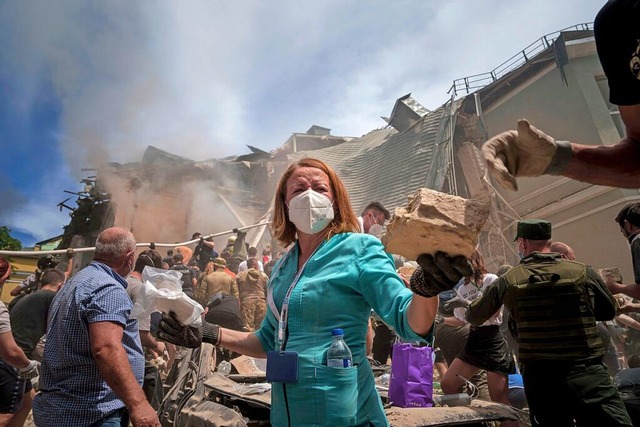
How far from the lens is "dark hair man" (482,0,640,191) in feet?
4.75

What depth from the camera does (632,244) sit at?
135 inches

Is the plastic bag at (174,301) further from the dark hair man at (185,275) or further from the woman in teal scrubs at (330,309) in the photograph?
the dark hair man at (185,275)

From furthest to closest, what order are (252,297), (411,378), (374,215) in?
(252,297) < (374,215) < (411,378)

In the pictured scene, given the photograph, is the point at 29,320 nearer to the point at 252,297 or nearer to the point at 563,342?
the point at 252,297

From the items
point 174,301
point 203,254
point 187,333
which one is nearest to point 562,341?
point 187,333

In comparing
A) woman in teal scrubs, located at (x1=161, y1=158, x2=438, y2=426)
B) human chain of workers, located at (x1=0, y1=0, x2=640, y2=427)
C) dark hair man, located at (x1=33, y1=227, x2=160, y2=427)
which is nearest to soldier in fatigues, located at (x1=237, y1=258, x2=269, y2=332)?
human chain of workers, located at (x1=0, y1=0, x2=640, y2=427)

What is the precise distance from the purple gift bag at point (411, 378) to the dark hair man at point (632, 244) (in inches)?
69.4

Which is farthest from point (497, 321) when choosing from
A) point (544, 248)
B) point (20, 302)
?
point (20, 302)

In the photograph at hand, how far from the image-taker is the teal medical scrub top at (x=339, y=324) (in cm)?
150

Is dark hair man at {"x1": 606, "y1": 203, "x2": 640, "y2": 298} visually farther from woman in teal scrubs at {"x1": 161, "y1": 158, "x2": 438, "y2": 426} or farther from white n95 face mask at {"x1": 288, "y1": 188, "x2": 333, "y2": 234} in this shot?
white n95 face mask at {"x1": 288, "y1": 188, "x2": 333, "y2": 234}

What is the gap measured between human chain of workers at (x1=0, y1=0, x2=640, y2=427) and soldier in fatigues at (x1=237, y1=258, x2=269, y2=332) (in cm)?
383

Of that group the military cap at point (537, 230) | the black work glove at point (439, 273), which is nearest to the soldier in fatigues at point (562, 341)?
the military cap at point (537, 230)

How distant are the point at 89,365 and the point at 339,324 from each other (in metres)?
1.83

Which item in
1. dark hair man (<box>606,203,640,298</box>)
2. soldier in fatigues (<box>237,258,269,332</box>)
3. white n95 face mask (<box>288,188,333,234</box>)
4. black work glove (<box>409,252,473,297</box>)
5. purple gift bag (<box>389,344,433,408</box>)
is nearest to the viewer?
black work glove (<box>409,252,473,297</box>)
